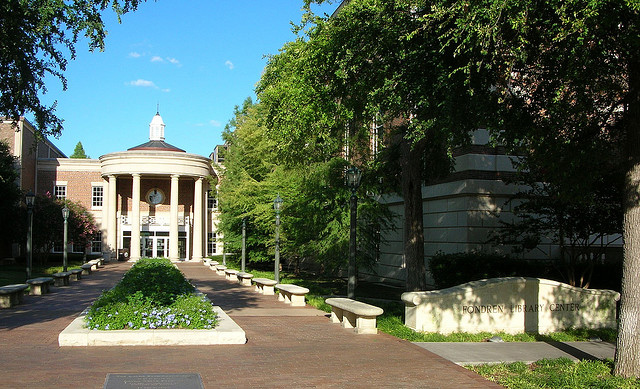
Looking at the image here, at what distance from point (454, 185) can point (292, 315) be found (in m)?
9.05

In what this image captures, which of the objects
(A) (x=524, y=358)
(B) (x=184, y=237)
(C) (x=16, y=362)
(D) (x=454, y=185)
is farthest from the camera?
(B) (x=184, y=237)

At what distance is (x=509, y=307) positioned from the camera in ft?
41.1

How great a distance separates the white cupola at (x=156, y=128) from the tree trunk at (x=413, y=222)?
181ft

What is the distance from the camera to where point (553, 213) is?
691 inches

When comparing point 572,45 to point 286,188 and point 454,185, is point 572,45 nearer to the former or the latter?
point 454,185

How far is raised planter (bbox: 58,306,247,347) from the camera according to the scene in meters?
9.77

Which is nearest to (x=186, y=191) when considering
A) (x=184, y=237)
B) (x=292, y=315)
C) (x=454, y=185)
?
(x=184, y=237)

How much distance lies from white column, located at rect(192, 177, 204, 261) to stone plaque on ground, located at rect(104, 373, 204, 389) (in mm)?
46044

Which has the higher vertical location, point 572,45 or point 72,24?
point 72,24

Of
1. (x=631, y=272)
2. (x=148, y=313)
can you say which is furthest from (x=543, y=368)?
(x=148, y=313)

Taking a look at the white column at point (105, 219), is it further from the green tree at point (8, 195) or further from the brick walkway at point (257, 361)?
the brick walkway at point (257, 361)

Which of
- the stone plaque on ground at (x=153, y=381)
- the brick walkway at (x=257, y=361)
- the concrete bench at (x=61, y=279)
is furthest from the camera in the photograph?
the concrete bench at (x=61, y=279)

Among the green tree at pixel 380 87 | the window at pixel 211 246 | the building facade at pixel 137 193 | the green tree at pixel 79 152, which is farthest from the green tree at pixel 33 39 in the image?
the green tree at pixel 79 152

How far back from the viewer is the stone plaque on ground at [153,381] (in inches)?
288
